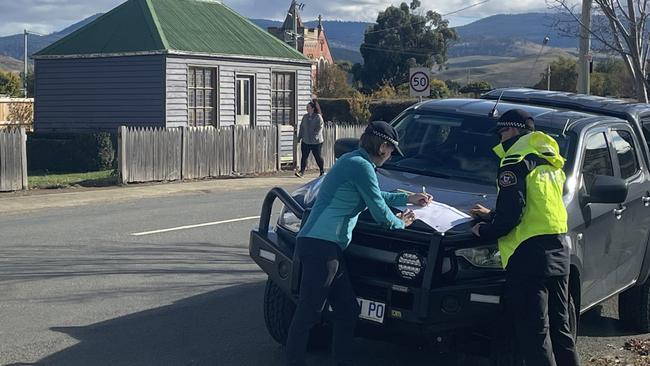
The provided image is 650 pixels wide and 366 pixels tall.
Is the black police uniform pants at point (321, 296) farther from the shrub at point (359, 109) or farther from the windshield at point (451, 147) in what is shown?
the shrub at point (359, 109)

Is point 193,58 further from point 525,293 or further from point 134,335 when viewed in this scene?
point 525,293

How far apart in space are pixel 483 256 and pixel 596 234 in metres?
1.26

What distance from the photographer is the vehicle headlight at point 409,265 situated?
18.0 ft

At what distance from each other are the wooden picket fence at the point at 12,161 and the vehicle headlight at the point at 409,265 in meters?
13.3

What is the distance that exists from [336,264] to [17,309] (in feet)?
11.8

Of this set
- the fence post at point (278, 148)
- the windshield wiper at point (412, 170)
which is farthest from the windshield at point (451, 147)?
the fence post at point (278, 148)

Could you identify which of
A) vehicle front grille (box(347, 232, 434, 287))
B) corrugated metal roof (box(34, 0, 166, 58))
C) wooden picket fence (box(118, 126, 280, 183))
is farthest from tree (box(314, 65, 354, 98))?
vehicle front grille (box(347, 232, 434, 287))

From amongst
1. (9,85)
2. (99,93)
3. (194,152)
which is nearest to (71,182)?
(194,152)

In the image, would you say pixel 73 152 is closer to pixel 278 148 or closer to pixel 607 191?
pixel 278 148

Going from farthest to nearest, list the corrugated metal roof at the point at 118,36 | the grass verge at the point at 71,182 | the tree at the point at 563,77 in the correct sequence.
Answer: the tree at the point at 563,77 < the corrugated metal roof at the point at 118,36 < the grass verge at the point at 71,182

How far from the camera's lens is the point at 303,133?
21.6 meters

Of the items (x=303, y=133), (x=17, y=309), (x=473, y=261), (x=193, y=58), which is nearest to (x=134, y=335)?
(x=17, y=309)

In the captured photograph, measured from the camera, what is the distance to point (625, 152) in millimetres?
7457

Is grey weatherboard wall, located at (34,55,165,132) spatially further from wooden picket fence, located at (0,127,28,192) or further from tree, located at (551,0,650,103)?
tree, located at (551,0,650,103)
